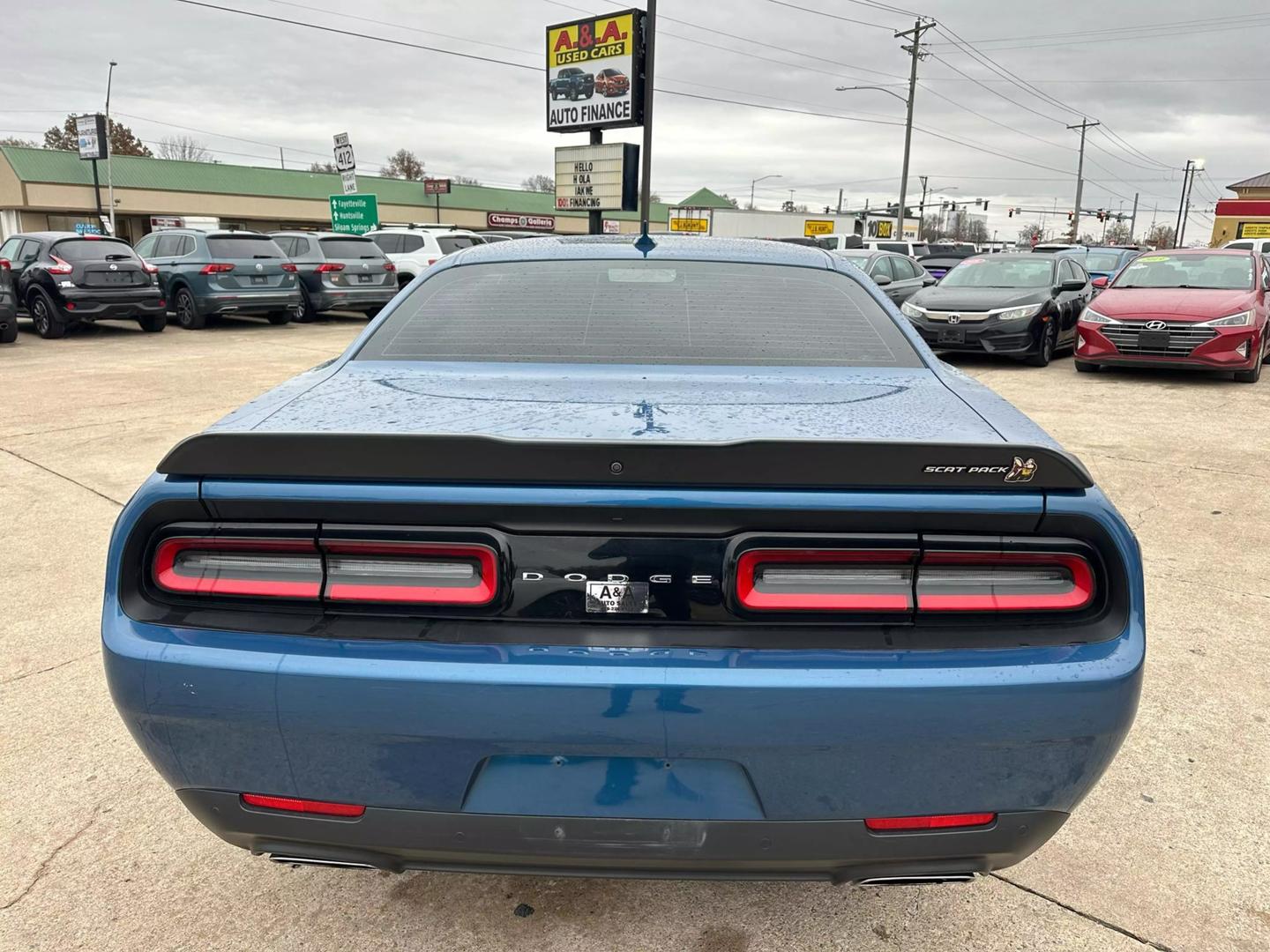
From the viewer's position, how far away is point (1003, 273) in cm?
1262

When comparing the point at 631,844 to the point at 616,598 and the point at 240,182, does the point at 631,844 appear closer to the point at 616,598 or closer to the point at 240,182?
the point at 616,598

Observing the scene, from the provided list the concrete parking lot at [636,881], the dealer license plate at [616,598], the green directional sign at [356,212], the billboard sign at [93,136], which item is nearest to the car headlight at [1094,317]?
the concrete parking lot at [636,881]

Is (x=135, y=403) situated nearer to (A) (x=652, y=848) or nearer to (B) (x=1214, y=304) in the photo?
(A) (x=652, y=848)

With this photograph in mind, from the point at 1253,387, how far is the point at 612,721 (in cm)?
1118

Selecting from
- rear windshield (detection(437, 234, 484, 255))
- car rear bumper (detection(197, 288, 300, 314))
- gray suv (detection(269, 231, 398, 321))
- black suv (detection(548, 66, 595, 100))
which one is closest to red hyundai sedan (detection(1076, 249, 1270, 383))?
gray suv (detection(269, 231, 398, 321))

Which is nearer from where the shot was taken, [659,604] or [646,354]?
[659,604]

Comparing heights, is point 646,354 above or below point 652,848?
above

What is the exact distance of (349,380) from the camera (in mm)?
2398

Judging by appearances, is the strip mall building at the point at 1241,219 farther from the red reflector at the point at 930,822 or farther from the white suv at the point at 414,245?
the red reflector at the point at 930,822

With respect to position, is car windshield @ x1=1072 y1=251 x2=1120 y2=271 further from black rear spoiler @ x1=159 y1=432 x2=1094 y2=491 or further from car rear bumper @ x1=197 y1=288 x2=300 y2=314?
black rear spoiler @ x1=159 y1=432 x2=1094 y2=491

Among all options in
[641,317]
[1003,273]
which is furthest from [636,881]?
[1003,273]

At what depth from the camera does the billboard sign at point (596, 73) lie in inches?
755

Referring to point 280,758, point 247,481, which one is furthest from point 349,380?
point 280,758

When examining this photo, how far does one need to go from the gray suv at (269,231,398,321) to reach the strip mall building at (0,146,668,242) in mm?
18764
